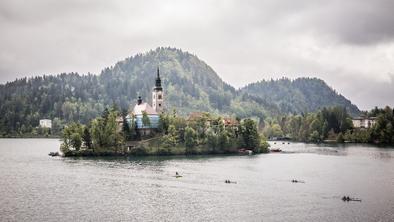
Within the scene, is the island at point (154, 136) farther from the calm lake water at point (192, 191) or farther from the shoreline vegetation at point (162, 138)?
the calm lake water at point (192, 191)

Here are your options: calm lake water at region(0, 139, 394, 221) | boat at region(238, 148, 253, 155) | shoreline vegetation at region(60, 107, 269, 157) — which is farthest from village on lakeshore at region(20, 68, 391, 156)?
calm lake water at region(0, 139, 394, 221)

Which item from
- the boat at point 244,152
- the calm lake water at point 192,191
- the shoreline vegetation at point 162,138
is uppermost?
the shoreline vegetation at point 162,138

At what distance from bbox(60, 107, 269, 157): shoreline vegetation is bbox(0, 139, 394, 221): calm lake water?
20.9 metres

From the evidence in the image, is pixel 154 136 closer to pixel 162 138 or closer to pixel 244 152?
pixel 162 138

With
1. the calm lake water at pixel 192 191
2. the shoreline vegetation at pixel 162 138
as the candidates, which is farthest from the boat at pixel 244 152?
the calm lake water at pixel 192 191

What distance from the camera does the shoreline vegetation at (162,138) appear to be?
17262cm

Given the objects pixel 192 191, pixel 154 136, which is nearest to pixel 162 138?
pixel 154 136

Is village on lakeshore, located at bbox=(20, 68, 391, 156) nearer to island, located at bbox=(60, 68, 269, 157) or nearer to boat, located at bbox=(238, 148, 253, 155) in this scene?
island, located at bbox=(60, 68, 269, 157)

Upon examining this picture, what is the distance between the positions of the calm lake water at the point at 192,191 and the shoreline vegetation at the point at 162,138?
2090 centimetres

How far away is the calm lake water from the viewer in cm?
7769

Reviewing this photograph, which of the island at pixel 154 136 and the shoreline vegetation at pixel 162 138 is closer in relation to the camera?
the shoreline vegetation at pixel 162 138

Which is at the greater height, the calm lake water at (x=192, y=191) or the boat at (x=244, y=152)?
the boat at (x=244, y=152)

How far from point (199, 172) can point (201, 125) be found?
65.9 m

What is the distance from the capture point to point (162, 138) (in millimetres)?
182875
